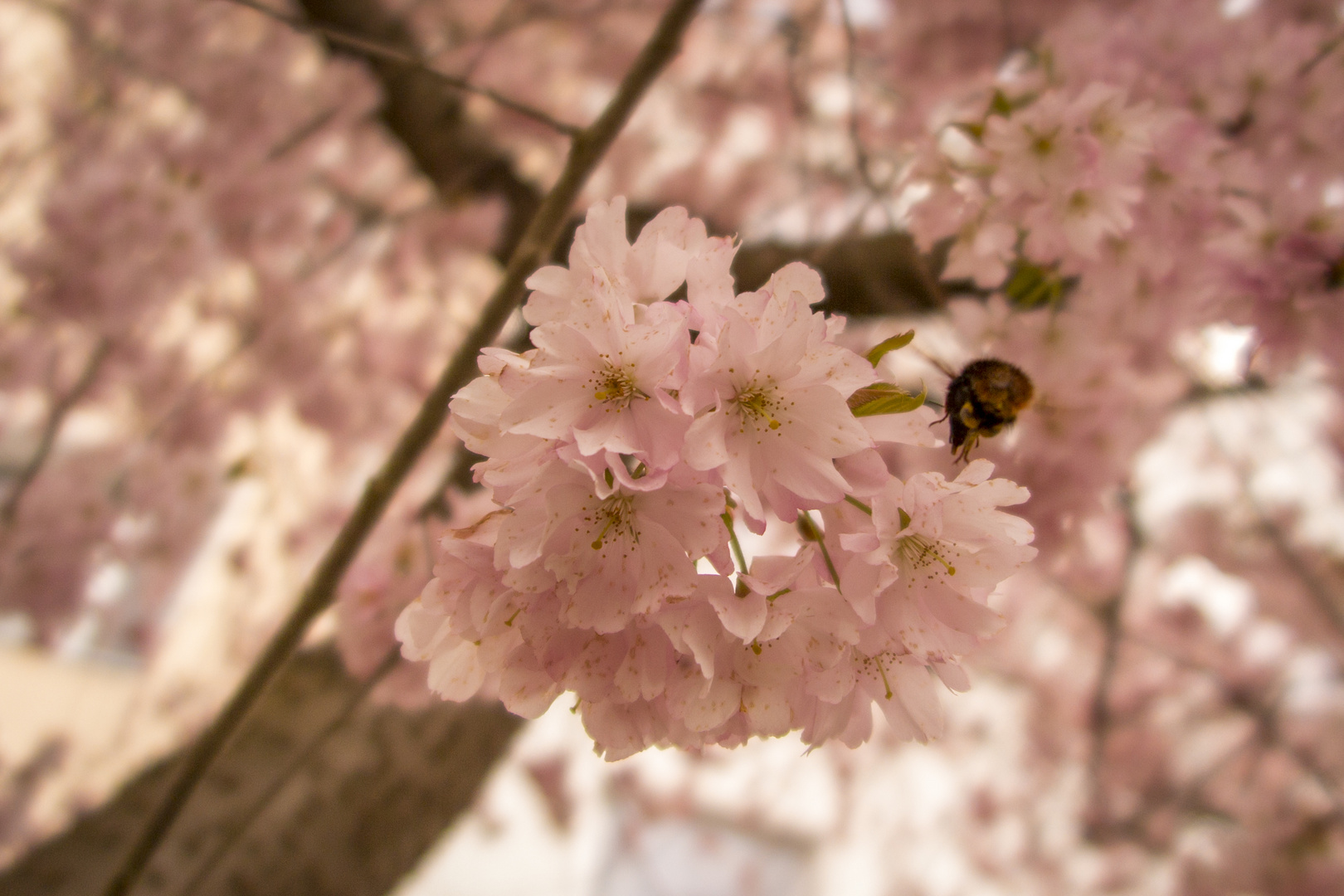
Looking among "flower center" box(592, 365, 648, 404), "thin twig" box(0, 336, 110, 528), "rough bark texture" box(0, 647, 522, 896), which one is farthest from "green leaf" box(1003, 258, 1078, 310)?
"thin twig" box(0, 336, 110, 528)

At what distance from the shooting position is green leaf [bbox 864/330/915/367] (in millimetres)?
484

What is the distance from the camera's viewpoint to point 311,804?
1353 millimetres

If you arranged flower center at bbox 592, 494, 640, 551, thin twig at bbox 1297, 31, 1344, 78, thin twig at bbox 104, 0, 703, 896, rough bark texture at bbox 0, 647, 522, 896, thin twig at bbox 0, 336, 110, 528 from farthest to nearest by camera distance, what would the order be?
thin twig at bbox 0, 336, 110, 528 < rough bark texture at bbox 0, 647, 522, 896 < thin twig at bbox 1297, 31, 1344, 78 < thin twig at bbox 104, 0, 703, 896 < flower center at bbox 592, 494, 640, 551

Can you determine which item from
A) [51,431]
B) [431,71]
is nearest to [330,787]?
[431,71]

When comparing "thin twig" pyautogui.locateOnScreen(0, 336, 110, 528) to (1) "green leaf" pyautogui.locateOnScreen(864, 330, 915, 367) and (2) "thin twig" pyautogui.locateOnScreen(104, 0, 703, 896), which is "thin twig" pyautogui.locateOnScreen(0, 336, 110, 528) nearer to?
(2) "thin twig" pyautogui.locateOnScreen(104, 0, 703, 896)

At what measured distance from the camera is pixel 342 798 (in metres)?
1.38

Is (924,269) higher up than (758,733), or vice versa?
(924,269)

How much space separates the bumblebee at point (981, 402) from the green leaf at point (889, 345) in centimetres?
21

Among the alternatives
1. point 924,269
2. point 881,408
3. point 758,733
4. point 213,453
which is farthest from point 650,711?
point 213,453

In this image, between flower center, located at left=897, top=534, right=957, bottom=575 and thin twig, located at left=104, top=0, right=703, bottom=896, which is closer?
flower center, located at left=897, top=534, right=957, bottom=575

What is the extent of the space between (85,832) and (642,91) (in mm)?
1711

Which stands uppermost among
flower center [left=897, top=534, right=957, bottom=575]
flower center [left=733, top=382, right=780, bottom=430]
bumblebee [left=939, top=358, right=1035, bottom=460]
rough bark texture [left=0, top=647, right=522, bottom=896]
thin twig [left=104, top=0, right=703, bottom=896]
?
bumblebee [left=939, top=358, right=1035, bottom=460]

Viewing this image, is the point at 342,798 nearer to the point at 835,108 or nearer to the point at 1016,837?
the point at 835,108

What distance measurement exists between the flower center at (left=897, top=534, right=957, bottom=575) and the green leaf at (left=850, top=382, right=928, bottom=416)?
0.09 m
